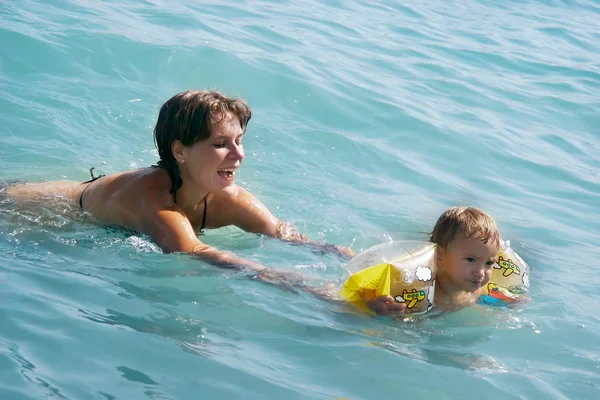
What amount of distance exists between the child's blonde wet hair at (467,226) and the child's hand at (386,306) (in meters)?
0.56

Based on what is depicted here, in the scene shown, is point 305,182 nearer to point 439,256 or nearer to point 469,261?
point 439,256

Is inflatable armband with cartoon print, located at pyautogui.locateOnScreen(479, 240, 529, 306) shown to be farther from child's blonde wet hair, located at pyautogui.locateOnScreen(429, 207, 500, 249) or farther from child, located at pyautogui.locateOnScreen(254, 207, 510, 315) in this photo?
child's blonde wet hair, located at pyautogui.locateOnScreen(429, 207, 500, 249)

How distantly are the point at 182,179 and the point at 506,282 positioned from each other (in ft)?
7.10

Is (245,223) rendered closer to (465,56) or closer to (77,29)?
(77,29)

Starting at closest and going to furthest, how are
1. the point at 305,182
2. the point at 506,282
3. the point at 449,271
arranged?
1. the point at 449,271
2. the point at 506,282
3. the point at 305,182

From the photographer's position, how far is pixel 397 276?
5043mm

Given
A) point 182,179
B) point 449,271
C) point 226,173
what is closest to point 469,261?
point 449,271

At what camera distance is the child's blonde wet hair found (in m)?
5.20

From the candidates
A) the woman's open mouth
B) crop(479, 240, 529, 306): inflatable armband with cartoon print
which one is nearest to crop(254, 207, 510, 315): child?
crop(479, 240, 529, 306): inflatable armband with cartoon print

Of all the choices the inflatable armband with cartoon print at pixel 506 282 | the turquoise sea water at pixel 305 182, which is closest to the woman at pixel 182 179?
the turquoise sea water at pixel 305 182

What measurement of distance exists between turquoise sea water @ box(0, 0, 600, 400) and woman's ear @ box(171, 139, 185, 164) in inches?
22.6

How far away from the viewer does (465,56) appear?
13.3 m

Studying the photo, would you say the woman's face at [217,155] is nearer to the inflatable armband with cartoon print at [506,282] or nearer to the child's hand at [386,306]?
the child's hand at [386,306]

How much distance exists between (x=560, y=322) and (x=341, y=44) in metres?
7.59
